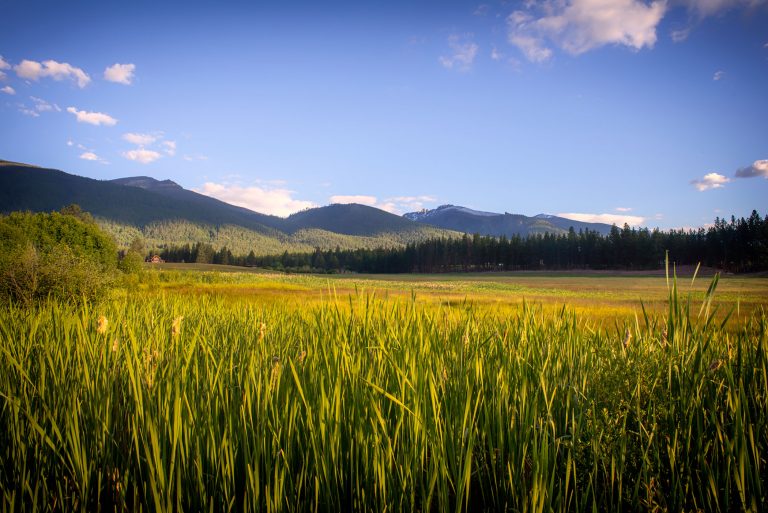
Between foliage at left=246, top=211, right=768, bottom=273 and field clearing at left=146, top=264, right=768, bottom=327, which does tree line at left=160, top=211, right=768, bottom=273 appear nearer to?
foliage at left=246, top=211, right=768, bottom=273

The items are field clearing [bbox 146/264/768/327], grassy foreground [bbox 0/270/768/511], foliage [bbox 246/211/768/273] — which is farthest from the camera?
foliage [bbox 246/211/768/273]

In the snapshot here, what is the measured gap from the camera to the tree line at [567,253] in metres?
83.4

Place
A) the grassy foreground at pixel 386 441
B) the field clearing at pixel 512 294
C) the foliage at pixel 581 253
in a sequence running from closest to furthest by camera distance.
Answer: the grassy foreground at pixel 386 441, the field clearing at pixel 512 294, the foliage at pixel 581 253

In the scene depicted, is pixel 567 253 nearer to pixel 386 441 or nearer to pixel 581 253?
pixel 581 253

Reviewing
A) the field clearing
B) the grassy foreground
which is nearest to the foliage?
the field clearing

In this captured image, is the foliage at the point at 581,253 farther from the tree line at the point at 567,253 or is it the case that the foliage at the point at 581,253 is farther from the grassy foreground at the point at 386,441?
the grassy foreground at the point at 386,441

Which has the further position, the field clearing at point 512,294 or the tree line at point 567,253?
the tree line at point 567,253

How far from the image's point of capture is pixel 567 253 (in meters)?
109

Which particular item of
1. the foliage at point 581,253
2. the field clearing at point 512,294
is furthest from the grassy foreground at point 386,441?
the foliage at point 581,253

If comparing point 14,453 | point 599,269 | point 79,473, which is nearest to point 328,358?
point 79,473

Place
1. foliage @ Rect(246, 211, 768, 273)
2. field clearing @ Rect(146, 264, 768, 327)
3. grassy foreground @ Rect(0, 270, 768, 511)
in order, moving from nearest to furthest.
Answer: grassy foreground @ Rect(0, 270, 768, 511), field clearing @ Rect(146, 264, 768, 327), foliage @ Rect(246, 211, 768, 273)

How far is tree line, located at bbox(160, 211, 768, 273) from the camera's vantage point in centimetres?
8344

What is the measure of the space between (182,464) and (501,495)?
146 centimetres

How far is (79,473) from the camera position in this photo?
1.68 m
